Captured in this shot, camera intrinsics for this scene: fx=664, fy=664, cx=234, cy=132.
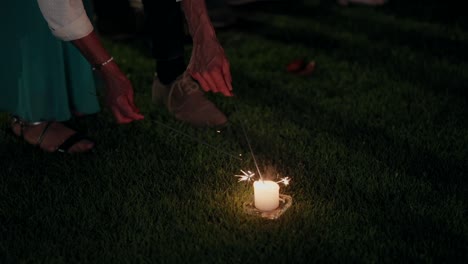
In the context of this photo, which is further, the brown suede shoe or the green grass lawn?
the brown suede shoe

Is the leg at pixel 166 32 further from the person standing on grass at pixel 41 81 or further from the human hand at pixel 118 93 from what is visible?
the human hand at pixel 118 93

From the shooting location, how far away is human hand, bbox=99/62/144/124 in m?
2.66

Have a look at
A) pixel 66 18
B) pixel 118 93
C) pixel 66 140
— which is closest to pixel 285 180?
pixel 118 93

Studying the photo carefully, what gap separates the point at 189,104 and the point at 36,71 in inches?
34.1

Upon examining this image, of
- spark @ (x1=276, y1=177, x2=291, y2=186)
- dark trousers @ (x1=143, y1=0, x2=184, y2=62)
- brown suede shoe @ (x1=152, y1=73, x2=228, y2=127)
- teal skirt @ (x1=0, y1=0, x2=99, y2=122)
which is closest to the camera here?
spark @ (x1=276, y1=177, x2=291, y2=186)

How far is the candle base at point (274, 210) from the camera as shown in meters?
2.65

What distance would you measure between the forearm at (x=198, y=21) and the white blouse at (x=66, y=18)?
535 millimetres

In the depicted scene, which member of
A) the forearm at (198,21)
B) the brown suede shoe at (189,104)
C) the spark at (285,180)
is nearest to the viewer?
the spark at (285,180)

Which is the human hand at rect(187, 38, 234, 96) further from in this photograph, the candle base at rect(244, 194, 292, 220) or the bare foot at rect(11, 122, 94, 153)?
the bare foot at rect(11, 122, 94, 153)

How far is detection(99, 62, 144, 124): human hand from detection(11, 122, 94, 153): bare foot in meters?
0.71

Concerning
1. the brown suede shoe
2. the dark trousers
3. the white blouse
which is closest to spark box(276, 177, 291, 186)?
the brown suede shoe

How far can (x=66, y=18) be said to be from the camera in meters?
2.49

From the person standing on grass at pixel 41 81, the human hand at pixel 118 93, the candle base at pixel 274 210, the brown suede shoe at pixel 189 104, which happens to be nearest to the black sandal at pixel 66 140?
the person standing on grass at pixel 41 81

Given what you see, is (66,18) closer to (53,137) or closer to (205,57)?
(205,57)
